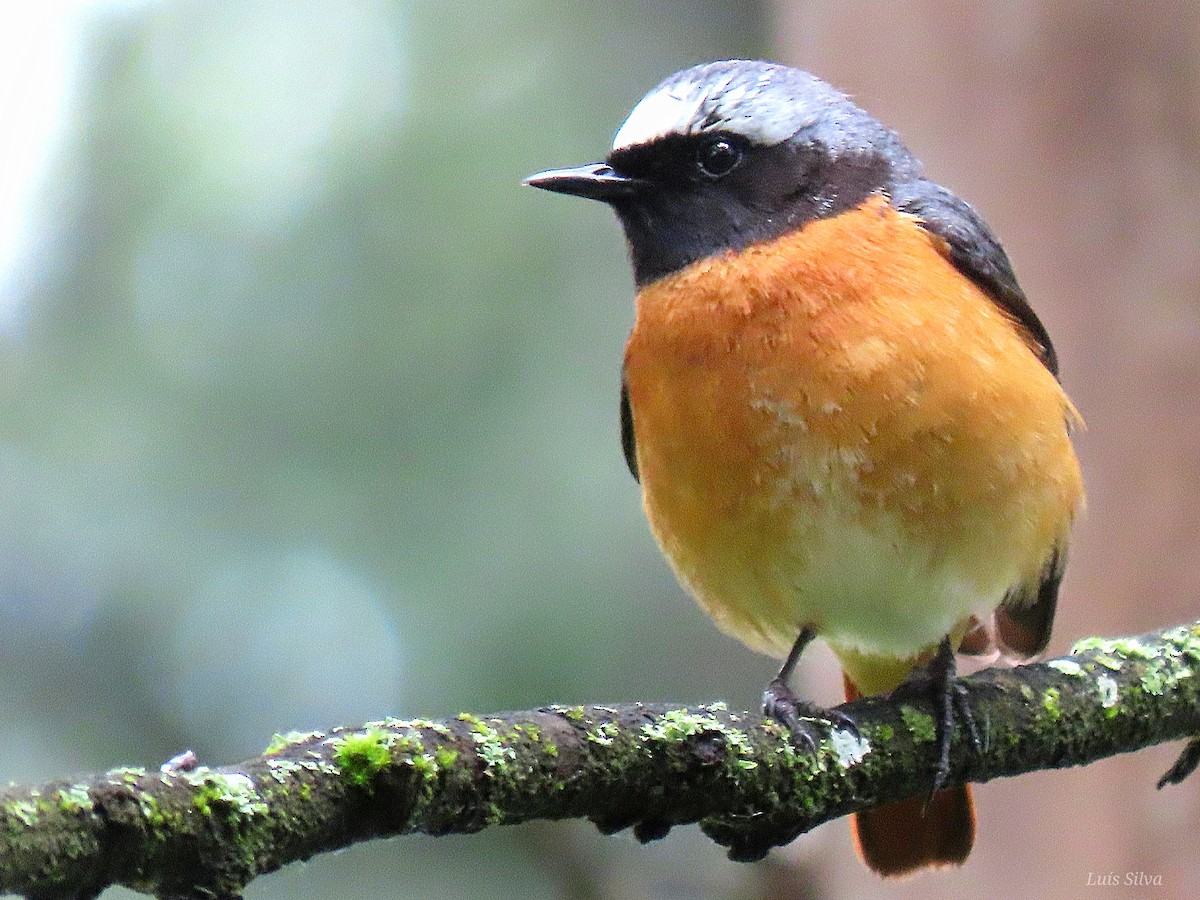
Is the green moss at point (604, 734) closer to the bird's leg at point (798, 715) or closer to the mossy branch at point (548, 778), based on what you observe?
the mossy branch at point (548, 778)

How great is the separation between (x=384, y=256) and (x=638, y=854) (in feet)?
6.85

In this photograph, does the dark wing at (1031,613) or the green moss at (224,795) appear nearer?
the green moss at (224,795)

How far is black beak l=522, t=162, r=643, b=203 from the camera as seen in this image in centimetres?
311

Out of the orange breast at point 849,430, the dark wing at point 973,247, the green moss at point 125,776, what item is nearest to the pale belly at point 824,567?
the orange breast at point 849,430

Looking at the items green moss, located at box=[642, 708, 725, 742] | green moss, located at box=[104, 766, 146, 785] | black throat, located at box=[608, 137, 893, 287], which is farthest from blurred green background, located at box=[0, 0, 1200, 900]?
green moss, located at box=[104, 766, 146, 785]

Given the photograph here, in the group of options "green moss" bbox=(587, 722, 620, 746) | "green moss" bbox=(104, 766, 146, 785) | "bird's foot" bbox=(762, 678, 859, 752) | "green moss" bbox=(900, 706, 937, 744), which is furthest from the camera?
"green moss" bbox=(900, 706, 937, 744)

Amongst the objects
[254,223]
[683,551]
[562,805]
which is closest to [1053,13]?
[683,551]

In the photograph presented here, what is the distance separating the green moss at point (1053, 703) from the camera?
282 cm

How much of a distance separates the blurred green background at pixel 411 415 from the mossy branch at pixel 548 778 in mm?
983

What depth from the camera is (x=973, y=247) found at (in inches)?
124

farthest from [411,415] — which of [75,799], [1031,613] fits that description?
[75,799]

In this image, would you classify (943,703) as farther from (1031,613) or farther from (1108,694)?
(1031,613)

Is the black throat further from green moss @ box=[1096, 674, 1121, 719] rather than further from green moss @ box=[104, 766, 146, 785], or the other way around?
green moss @ box=[104, 766, 146, 785]

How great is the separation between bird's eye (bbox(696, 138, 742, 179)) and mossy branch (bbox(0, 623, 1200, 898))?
4.18 feet
